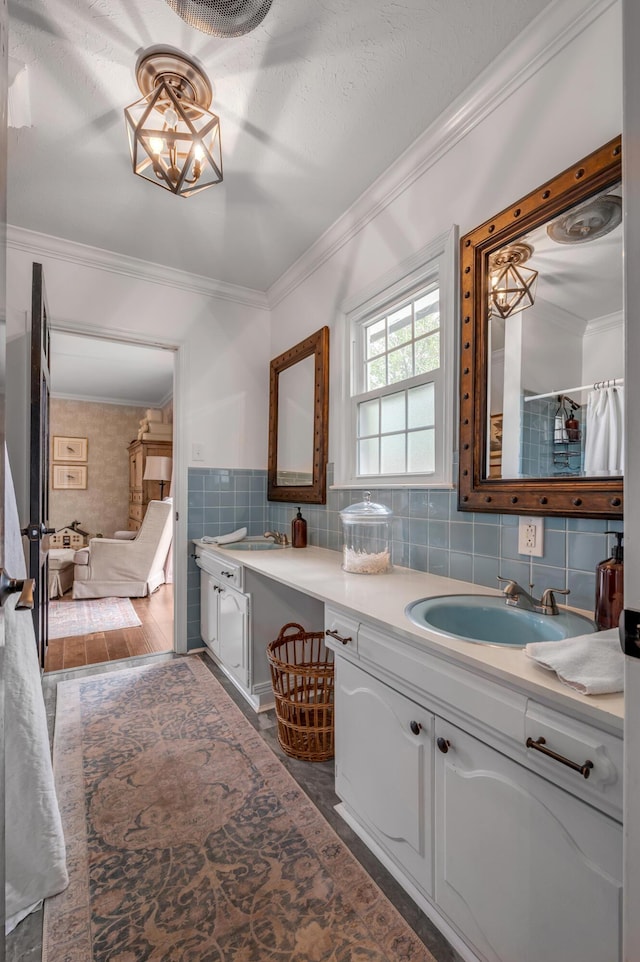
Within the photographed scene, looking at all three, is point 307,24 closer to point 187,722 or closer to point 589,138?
point 589,138

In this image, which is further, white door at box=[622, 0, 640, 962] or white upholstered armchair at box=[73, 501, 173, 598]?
white upholstered armchair at box=[73, 501, 173, 598]

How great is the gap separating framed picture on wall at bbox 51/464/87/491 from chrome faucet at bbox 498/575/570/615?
249 inches

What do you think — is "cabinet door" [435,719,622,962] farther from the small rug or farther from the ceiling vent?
the small rug

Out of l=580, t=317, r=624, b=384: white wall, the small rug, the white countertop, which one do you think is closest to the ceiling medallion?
l=580, t=317, r=624, b=384: white wall

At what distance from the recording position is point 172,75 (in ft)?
4.79

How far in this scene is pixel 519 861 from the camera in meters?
0.85

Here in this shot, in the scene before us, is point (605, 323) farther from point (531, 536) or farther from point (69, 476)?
point (69, 476)

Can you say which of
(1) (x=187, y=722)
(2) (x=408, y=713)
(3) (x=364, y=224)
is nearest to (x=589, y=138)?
(3) (x=364, y=224)

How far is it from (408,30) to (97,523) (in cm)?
642

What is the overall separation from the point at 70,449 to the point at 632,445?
6.86 metres

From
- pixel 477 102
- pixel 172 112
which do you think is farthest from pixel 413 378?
pixel 172 112

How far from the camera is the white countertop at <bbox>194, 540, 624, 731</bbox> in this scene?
2.45 ft

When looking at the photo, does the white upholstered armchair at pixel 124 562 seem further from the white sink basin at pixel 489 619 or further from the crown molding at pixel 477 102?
the white sink basin at pixel 489 619

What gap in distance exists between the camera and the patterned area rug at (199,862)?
1063mm
